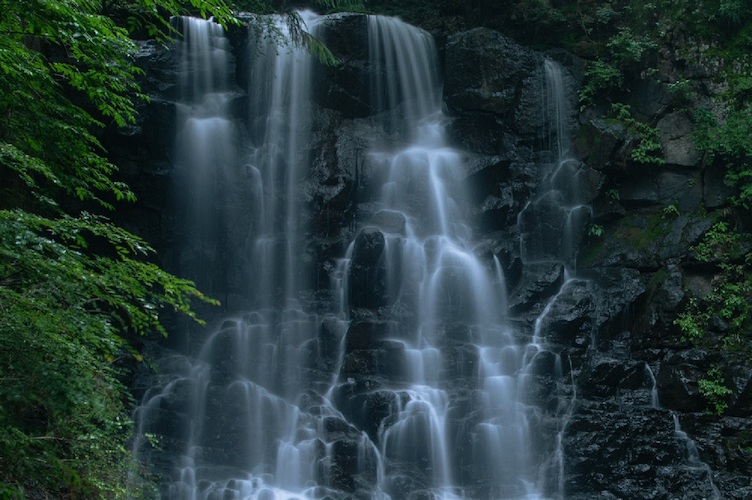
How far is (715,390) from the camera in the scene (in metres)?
12.5

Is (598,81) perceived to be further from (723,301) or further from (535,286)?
(723,301)

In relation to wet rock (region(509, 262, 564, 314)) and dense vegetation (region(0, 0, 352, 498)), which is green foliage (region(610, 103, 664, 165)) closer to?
wet rock (region(509, 262, 564, 314))

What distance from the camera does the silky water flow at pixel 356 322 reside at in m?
12.1

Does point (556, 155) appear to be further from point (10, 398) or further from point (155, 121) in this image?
point (10, 398)

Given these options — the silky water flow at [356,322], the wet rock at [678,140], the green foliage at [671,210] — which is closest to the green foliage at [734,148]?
the wet rock at [678,140]

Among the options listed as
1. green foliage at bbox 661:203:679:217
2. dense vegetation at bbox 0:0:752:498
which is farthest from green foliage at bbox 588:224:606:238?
dense vegetation at bbox 0:0:752:498

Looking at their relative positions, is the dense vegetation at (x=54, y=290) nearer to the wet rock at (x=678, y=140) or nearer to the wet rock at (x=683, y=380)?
the wet rock at (x=683, y=380)

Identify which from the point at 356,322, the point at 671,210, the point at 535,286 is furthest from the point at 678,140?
the point at 356,322

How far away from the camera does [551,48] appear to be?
19188mm

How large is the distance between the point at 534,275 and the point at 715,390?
4.51m

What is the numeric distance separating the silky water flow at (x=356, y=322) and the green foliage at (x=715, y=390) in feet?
9.07

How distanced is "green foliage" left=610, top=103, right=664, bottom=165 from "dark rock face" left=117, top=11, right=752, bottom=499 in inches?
11.4

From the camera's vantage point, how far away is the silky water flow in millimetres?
12125

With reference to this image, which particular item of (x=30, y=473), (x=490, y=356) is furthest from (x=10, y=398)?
(x=490, y=356)
